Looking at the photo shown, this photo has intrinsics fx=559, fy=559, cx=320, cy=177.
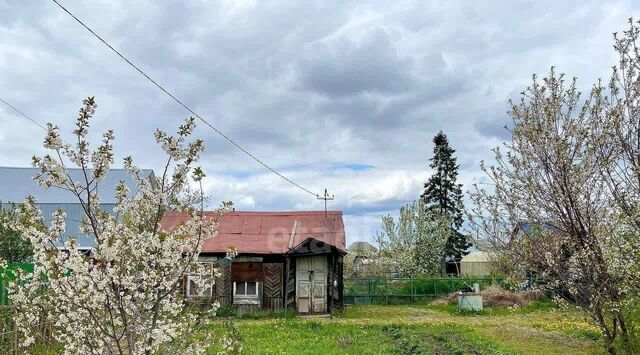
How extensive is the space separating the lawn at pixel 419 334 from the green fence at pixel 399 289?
5.18m

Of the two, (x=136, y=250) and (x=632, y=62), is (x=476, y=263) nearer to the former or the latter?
(x=632, y=62)

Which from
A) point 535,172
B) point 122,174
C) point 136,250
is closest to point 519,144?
point 535,172

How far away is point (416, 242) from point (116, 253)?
3722 centimetres

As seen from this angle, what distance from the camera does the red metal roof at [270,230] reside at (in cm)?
2211

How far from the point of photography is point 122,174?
3528 cm

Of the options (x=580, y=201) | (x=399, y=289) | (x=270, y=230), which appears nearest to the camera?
(x=580, y=201)

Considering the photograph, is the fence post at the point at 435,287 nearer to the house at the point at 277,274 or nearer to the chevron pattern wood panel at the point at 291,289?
the house at the point at 277,274

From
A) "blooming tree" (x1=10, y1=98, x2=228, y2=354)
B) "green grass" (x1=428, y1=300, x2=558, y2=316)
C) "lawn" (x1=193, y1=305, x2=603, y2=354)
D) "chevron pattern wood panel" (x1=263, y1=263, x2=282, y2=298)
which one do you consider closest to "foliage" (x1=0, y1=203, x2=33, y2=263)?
"chevron pattern wood panel" (x1=263, y1=263, x2=282, y2=298)

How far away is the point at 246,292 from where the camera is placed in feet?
71.4

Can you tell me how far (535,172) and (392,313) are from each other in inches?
559

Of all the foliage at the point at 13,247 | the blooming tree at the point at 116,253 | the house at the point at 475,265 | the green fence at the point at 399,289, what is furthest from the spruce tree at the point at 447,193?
the blooming tree at the point at 116,253

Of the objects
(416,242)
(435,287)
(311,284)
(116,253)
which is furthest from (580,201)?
(416,242)

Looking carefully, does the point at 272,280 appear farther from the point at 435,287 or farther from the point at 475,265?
the point at 475,265

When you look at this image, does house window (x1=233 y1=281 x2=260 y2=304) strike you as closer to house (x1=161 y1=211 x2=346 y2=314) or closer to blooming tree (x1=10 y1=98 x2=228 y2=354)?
house (x1=161 y1=211 x2=346 y2=314)
